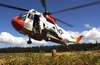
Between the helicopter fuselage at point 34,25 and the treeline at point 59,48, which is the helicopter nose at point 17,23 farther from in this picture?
the treeline at point 59,48

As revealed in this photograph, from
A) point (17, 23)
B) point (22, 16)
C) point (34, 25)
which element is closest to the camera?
point (17, 23)

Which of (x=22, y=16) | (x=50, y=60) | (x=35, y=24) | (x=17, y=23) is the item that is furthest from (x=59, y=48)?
(x=50, y=60)

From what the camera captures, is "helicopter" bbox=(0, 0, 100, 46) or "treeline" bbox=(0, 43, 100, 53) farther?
"treeline" bbox=(0, 43, 100, 53)

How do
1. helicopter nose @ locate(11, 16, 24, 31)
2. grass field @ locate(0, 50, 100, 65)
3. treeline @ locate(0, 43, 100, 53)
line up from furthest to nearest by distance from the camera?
1. treeline @ locate(0, 43, 100, 53)
2. helicopter nose @ locate(11, 16, 24, 31)
3. grass field @ locate(0, 50, 100, 65)

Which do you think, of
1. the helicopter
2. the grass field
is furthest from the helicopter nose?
the grass field

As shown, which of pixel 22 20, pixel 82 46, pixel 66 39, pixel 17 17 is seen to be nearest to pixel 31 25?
pixel 22 20

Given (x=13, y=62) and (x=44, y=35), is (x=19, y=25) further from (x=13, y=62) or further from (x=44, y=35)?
(x=13, y=62)

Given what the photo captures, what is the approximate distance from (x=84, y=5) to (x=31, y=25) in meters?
5.97

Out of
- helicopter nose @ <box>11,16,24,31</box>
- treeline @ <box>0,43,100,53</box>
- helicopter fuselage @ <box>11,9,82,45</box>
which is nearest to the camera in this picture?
helicopter nose @ <box>11,16,24,31</box>

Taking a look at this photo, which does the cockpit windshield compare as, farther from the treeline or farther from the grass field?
the treeline

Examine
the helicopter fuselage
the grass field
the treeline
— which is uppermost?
the helicopter fuselage

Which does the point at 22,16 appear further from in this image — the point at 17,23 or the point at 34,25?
the point at 34,25

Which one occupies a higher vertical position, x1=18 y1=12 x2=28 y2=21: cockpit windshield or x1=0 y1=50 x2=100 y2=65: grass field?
x1=18 y1=12 x2=28 y2=21: cockpit windshield

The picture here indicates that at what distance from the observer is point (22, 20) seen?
8938 millimetres
